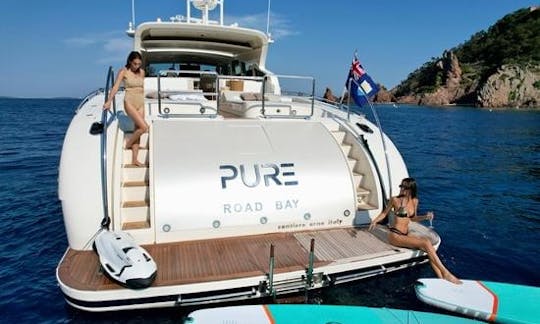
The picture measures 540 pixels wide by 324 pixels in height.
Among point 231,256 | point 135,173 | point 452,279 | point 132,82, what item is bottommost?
point 452,279

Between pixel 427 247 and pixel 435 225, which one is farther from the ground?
pixel 427 247

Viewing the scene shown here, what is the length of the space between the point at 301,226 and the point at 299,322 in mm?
2074

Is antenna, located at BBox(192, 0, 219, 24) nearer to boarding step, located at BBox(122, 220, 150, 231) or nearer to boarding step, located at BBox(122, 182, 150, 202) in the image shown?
boarding step, located at BBox(122, 182, 150, 202)

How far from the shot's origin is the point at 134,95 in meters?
6.66

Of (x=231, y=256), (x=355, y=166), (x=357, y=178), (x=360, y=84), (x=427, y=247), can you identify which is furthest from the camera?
(x=360, y=84)

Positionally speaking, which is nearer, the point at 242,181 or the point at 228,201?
the point at 228,201

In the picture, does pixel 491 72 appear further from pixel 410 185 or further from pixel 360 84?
pixel 410 185

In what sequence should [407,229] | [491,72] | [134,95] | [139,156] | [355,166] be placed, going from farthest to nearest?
[491,72] → [355,166] → [139,156] → [134,95] → [407,229]

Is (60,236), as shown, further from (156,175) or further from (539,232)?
(539,232)

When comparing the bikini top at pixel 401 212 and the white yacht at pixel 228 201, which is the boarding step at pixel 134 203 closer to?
the white yacht at pixel 228 201

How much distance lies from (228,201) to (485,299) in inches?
154

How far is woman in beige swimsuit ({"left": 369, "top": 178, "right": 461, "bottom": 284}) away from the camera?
5.95m

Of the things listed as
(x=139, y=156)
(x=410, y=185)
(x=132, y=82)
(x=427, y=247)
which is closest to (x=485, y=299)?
(x=427, y=247)

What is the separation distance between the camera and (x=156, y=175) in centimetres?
621
